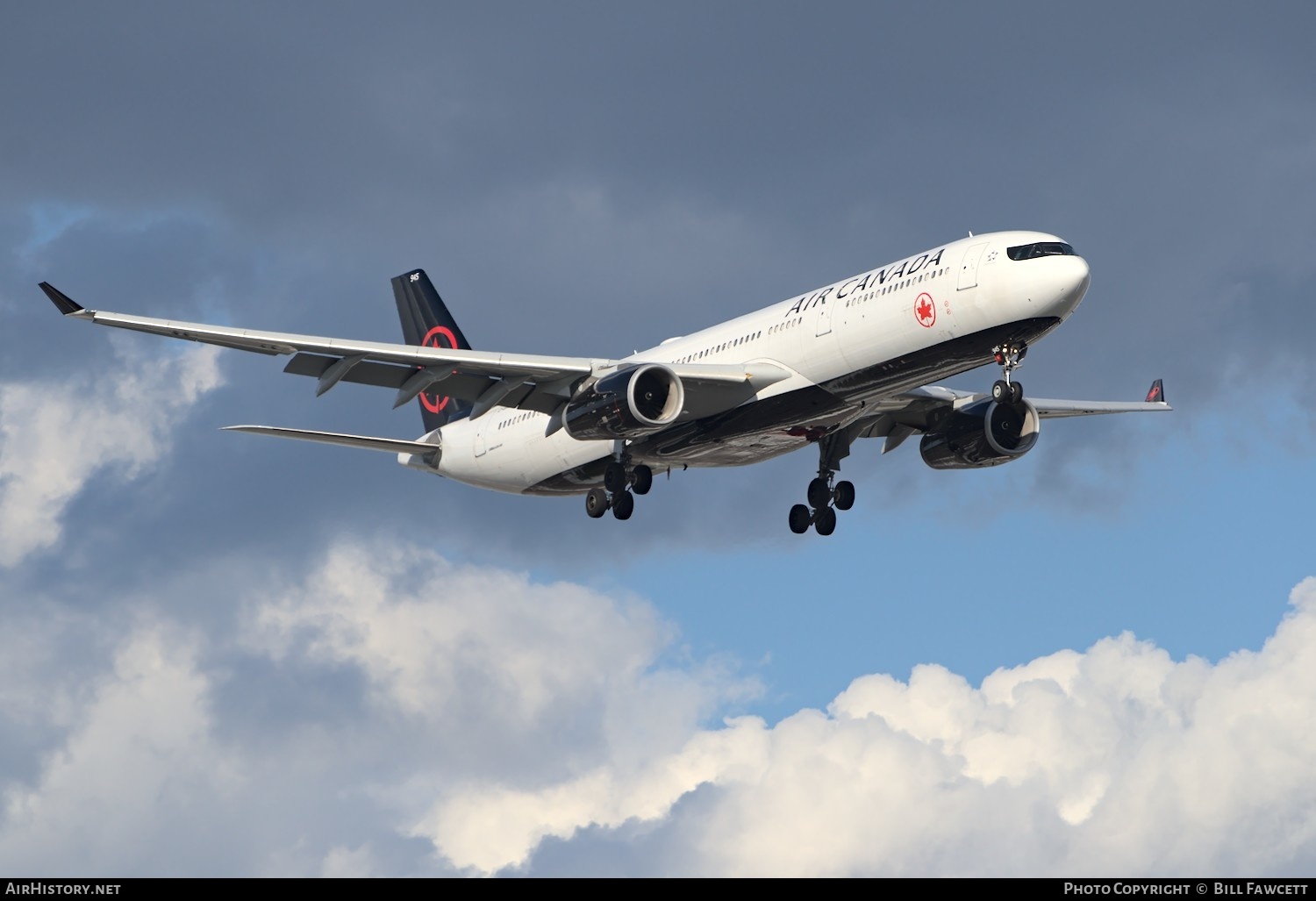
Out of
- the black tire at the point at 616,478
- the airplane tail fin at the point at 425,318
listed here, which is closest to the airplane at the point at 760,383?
the black tire at the point at 616,478

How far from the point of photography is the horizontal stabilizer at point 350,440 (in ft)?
161

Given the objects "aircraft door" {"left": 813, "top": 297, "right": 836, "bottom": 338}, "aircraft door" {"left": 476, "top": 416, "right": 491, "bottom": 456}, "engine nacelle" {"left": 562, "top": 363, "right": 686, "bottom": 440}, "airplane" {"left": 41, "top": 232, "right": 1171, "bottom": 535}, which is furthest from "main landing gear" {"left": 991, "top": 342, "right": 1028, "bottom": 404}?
"aircraft door" {"left": 476, "top": 416, "right": 491, "bottom": 456}

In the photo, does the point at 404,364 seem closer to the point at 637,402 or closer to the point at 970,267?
the point at 637,402

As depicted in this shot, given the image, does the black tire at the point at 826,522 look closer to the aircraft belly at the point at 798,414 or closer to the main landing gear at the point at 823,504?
the main landing gear at the point at 823,504

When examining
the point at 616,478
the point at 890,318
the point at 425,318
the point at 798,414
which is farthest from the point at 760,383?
the point at 425,318

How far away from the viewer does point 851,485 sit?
53750mm

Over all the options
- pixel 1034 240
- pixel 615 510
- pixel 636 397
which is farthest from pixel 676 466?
pixel 1034 240

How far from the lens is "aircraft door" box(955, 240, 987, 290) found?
Answer: 42406 millimetres

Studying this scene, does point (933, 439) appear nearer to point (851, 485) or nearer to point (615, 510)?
point (851, 485)

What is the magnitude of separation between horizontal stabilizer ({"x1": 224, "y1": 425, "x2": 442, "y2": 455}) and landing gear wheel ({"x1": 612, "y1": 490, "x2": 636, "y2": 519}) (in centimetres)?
826

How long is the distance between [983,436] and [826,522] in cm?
547

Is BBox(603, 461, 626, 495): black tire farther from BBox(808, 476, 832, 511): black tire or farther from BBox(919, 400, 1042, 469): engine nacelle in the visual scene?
BBox(919, 400, 1042, 469): engine nacelle

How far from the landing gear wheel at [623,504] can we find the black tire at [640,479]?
296mm

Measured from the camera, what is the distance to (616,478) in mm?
50312
